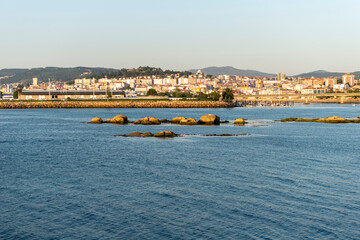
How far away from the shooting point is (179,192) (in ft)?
74.3

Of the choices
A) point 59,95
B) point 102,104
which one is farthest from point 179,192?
point 59,95

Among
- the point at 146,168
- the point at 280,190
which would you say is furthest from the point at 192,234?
the point at 146,168

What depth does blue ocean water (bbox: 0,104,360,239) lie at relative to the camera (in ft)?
56.5

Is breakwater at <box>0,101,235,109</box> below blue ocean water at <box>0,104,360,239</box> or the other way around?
the other way around

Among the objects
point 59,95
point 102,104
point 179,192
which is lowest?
point 179,192

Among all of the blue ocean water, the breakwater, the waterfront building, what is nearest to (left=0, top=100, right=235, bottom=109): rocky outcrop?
the breakwater

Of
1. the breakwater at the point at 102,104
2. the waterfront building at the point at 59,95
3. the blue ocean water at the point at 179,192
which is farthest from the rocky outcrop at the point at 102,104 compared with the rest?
the blue ocean water at the point at 179,192

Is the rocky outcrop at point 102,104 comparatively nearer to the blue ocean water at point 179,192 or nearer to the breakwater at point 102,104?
the breakwater at point 102,104

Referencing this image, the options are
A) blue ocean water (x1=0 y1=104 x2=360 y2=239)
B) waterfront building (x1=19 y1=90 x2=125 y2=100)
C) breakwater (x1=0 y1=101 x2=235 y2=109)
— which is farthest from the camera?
waterfront building (x1=19 y1=90 x2=125 y2=100)

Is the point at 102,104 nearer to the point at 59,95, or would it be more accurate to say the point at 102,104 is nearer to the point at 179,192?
the point at 59,95

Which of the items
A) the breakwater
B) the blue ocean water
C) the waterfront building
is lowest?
the blue ocean water

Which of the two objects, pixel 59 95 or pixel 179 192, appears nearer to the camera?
pixel 179 192

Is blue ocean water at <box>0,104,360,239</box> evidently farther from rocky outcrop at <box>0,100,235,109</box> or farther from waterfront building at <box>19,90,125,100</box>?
waterfront building at <box>19,90,125,100</box>

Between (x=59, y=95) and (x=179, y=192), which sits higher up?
(x=59, y=95)
